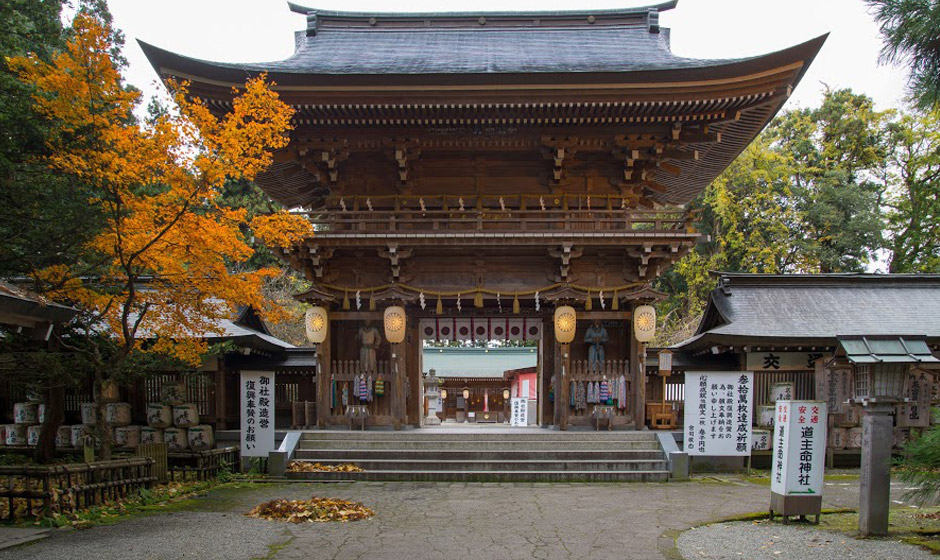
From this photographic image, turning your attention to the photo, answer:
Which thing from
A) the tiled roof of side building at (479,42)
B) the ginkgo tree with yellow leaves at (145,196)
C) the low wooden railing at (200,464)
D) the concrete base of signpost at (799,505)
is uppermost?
the tiled roof of side building at (479,42)

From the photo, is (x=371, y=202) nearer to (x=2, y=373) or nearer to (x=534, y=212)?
(x=534, y=212)

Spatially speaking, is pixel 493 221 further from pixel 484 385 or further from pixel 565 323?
pixel 484 385

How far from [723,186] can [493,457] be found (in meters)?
20.5

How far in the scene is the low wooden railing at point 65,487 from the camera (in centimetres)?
841

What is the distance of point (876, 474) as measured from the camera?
7570 millimetres

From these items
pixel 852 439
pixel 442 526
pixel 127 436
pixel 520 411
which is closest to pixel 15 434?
pixel 127 436

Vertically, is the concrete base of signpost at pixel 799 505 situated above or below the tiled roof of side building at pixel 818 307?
below

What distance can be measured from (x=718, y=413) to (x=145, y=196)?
10972 mm

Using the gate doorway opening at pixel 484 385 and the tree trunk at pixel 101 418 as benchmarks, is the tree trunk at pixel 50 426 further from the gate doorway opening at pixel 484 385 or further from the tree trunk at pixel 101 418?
the gate doorway opening at pixel 484 385

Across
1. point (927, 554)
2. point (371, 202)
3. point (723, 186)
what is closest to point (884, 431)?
point (927, 554)

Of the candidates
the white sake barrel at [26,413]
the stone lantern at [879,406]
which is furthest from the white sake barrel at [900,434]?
the white sake barrel at [26,413]

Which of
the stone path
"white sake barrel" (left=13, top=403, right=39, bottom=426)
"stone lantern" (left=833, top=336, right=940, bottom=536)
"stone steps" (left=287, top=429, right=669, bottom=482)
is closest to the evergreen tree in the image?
"stone lantern" (left=833, top=336, right=940, bottom=536)

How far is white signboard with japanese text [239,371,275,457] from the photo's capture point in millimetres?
13305

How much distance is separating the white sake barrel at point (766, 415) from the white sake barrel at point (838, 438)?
1.36 m
